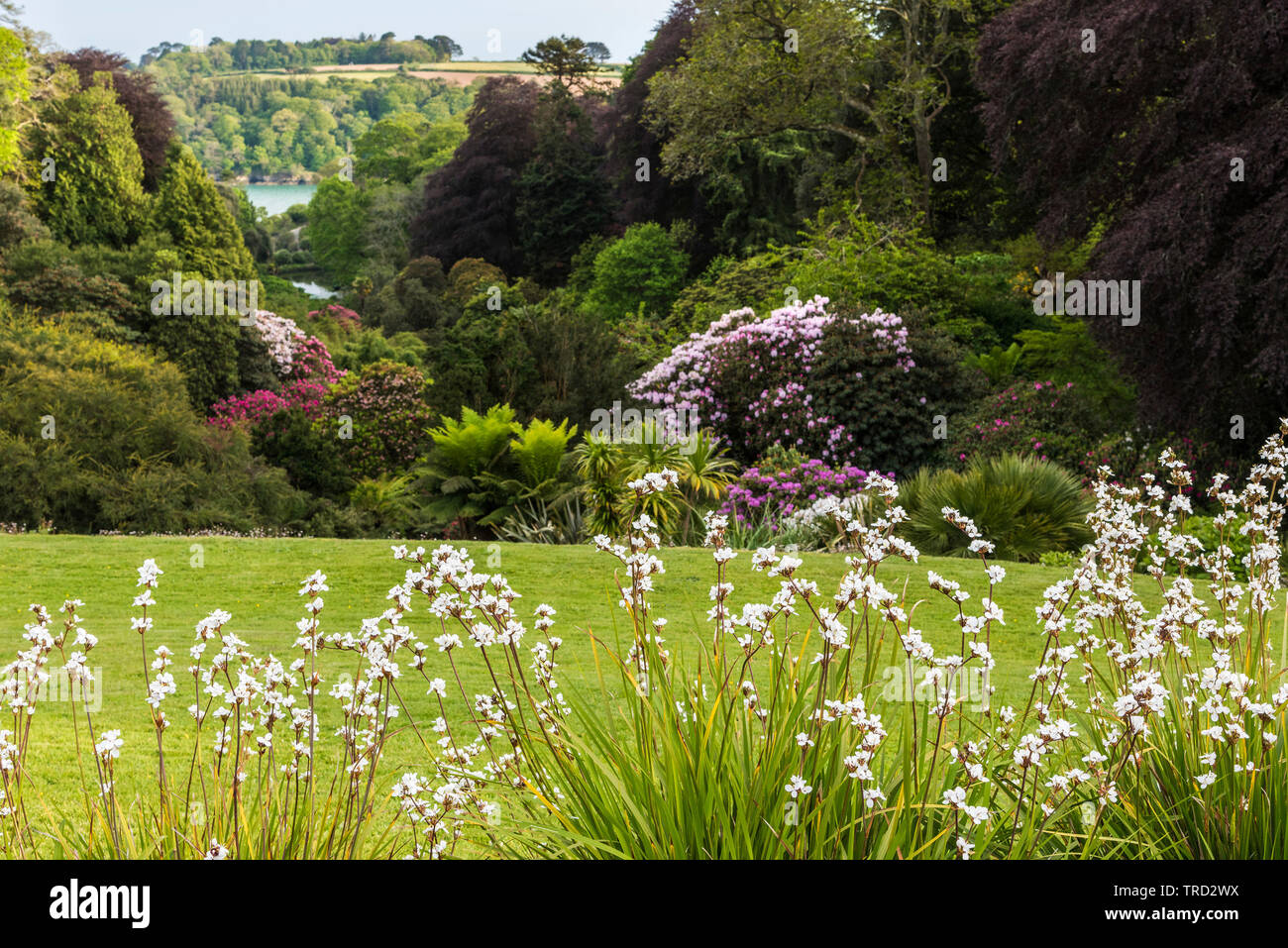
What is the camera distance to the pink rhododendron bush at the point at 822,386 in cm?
1306

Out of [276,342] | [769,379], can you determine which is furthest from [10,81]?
[769,379]

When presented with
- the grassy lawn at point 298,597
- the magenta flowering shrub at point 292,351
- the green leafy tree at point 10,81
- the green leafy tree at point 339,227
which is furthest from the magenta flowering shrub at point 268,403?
the green leafy tree at point 339,227

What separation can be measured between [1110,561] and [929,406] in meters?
10.0

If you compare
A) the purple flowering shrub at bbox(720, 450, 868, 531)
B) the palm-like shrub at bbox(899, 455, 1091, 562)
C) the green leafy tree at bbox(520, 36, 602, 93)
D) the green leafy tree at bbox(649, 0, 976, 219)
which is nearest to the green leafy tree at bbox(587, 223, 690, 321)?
the green leafy tree at bbox(649, 0, 976, 219)

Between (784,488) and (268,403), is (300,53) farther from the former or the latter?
(784,488)

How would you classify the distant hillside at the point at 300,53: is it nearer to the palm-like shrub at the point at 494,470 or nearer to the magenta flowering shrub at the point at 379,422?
the magenta flowering shrub at the point at 379,422

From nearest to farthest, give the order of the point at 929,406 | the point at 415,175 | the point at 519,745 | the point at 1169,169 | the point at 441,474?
1. the point at 519,745
2. the point at 1169,169
3. the point at 441,474
4. the point at 929,406
5. the point at 415,175

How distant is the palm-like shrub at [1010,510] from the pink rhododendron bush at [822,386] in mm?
2612

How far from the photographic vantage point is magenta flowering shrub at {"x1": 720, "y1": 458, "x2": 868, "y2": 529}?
11133 mm

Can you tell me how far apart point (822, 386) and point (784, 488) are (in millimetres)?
2255

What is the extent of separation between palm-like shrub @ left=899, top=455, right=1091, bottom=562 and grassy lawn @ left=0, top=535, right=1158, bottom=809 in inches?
28.2
